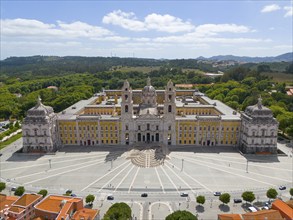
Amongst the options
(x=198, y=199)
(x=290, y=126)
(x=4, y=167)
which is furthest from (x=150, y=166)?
(x=290, y=126)

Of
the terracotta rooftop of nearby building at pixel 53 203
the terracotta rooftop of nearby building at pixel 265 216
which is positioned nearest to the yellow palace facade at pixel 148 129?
the terracotta rooftop of nearby building at pixel 53 203

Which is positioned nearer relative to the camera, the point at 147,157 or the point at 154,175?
the point at 154,175

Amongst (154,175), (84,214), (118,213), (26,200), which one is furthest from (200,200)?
(26,200)

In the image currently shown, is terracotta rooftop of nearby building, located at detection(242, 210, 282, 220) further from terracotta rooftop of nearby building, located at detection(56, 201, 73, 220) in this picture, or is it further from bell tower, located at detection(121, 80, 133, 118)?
bell tower, located at detection(121, 80, 133, 118)

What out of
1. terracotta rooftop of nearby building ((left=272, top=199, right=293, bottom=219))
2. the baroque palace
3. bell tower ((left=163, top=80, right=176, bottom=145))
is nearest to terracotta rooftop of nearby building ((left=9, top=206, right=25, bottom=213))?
the baroque palace

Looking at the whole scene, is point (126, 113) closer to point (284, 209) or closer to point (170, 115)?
point (170, 115)

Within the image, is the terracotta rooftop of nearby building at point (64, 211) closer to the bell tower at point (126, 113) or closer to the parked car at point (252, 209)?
the parked car at point (252, 209)

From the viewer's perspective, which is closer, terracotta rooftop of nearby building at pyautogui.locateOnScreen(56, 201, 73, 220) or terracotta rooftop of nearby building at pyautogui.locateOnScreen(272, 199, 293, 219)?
terracotta rooftop of nearby building at pyautogui.locateOnScreen(56, 201, 73, 220)

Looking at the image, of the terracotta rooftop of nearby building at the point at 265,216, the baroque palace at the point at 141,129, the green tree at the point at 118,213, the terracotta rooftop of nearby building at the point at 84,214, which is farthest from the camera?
the baroque palace at the point at 141,129
